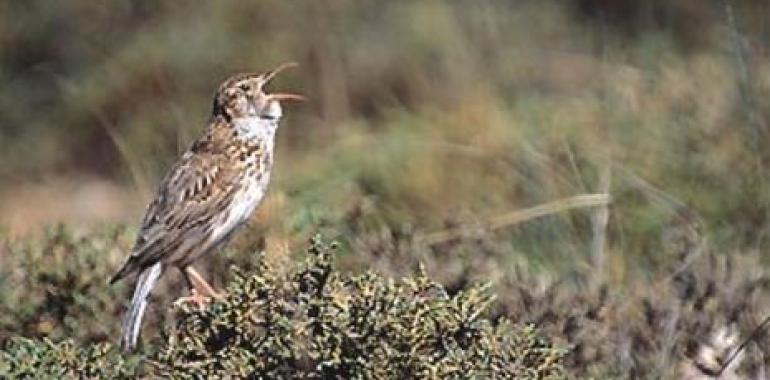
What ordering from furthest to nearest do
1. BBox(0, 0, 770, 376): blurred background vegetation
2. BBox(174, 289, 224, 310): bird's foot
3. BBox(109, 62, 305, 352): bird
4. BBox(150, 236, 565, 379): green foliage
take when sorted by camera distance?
BBox(0, 0, 770, 376): blurred background vegetation < BBox(109, 62, 305, 352): bird < BBox(174, 289, 224, 310): bird's foot < BBox(150, 236, 565, 379): green foliage

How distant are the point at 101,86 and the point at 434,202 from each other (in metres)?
3.86

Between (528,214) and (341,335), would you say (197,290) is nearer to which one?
(341,335)

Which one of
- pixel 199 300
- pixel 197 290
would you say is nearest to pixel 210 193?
pixel 197 290

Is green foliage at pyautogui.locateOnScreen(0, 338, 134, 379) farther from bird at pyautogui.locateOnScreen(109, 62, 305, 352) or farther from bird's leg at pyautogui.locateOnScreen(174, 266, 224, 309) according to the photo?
bird at pyautogui.locateOnScreen(109, 62, 305, 352)

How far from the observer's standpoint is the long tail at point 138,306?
8.66 m

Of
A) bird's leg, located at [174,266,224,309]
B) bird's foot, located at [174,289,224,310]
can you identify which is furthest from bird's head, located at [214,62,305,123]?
bird's foot, located at [174,289,224,310]

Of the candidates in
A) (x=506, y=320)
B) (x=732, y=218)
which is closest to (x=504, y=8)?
(x=732, y=218)

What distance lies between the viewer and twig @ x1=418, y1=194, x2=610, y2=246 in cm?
1032

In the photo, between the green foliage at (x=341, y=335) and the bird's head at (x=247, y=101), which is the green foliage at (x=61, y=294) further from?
the green foliage at (x=341, y=335)

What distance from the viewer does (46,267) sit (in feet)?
30.3

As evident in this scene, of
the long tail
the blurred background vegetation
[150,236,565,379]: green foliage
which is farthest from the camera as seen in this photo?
the blurred background vegetation

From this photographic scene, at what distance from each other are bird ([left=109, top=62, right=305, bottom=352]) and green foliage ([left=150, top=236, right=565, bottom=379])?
1.09 meters

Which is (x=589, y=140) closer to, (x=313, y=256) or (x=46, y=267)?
(x=46, y=267)

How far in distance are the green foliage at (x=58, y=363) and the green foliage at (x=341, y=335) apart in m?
0.16
